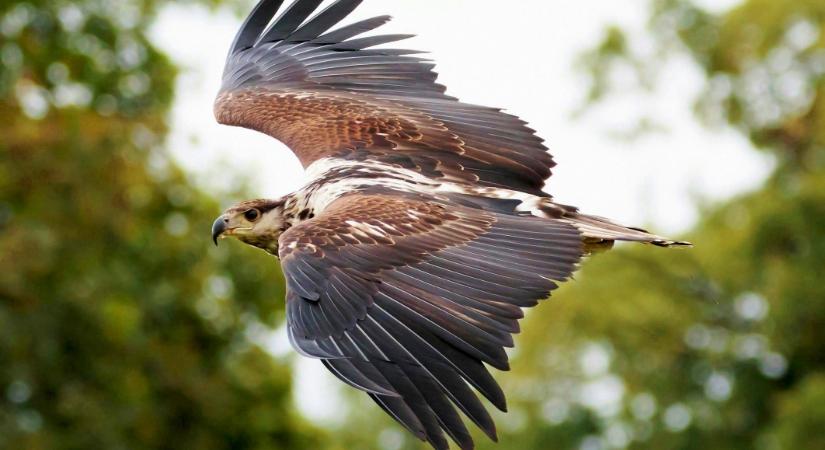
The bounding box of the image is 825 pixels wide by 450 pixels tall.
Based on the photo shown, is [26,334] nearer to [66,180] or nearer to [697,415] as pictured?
[66,180]

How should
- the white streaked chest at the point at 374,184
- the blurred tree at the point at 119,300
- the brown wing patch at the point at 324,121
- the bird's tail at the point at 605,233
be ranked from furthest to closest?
the blurred tree at the point at 119,300
the brown wing patch at the point at 324,121
the white streaked chest at the point at 374,184
the bird's tail at the point at 605,233

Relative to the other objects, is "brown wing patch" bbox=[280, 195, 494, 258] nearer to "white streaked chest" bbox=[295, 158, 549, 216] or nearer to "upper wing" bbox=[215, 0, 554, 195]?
"white streaked chest" bbox=[295, 158, 549, 216]

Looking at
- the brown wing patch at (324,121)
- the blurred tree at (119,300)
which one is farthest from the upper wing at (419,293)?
the blurred tree at (119,300)

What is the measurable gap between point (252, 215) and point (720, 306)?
17.0 meters

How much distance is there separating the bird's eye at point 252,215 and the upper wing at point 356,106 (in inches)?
15.7

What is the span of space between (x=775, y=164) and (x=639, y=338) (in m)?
3.36

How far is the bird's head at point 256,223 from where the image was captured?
9.24 meters

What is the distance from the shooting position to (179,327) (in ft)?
66.7

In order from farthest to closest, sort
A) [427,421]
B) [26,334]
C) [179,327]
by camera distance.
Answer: [179,327] < [26,334] < [427,421]

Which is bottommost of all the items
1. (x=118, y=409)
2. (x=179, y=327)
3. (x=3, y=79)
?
(x=118, y=409)

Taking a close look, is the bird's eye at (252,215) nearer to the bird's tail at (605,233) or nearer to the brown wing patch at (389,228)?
the brown wing patch at (389,228)

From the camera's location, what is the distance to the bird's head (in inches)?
364

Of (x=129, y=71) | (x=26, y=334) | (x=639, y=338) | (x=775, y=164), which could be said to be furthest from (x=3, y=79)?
(x=775, y=164)

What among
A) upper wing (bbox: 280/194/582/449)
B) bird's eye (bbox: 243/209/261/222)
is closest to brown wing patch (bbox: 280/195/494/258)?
upper wing (bbox: 280/194/582/449)
